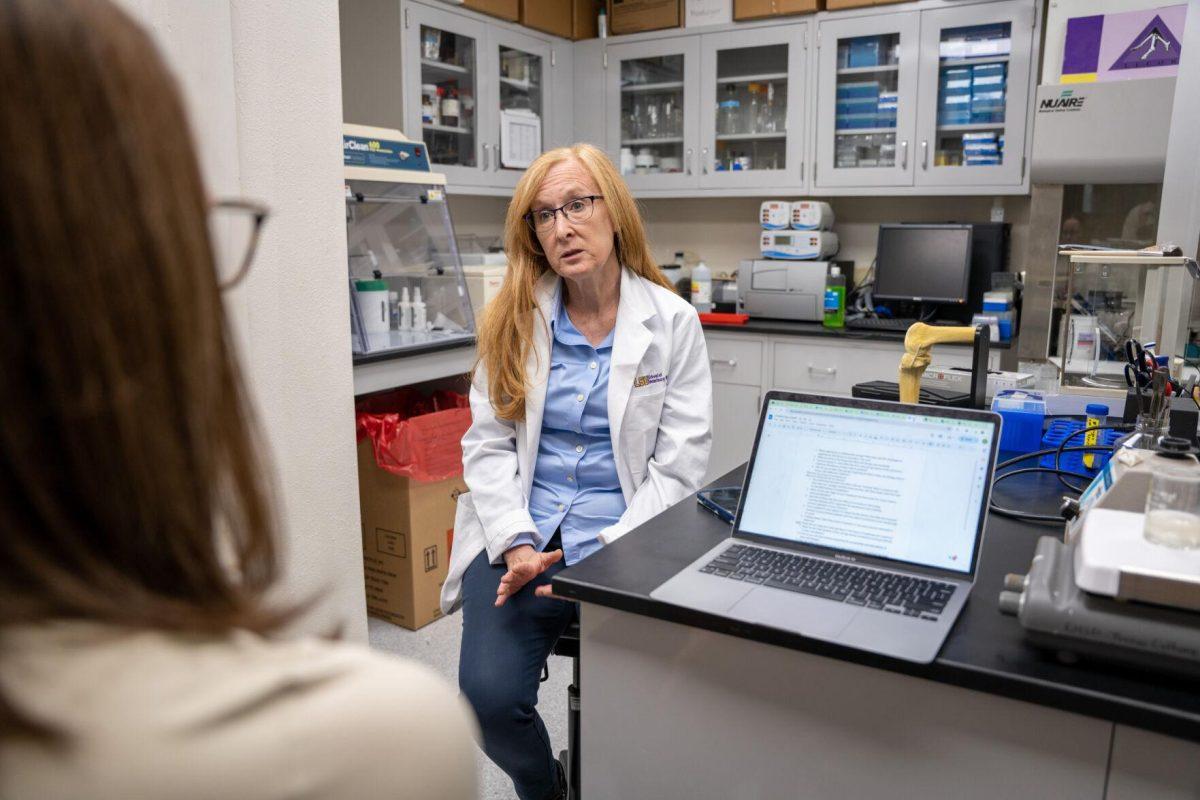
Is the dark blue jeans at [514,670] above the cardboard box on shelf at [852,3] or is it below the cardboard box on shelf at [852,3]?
below

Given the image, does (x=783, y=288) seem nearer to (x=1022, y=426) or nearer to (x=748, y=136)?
(x=748, y=136)

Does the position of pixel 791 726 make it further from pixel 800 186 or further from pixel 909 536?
pixel 800 186

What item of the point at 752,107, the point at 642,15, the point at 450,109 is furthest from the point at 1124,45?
the point at 450,109

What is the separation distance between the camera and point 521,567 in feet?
5.42

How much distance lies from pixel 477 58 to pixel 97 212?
3555mm

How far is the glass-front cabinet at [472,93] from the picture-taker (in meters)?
3.53

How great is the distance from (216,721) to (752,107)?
3999mm

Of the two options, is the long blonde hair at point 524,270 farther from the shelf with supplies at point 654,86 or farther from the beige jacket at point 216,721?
the shelf with supplies at point 654,86

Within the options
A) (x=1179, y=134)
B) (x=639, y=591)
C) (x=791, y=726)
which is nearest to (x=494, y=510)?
(x=639, y=591)

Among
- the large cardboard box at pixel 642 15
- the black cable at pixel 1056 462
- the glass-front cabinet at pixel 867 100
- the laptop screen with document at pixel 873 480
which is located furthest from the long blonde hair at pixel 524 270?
the large cardboard box at pixel 642 15

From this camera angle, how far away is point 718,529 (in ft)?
4.62

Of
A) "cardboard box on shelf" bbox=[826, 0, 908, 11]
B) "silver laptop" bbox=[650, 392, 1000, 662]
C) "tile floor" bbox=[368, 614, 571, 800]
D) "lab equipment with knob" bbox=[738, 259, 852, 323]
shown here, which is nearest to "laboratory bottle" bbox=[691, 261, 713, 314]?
"lab equipment with knob" bbox=[738, 259, 852, 323]

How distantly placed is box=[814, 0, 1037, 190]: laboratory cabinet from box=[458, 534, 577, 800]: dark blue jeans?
2714 millimetres

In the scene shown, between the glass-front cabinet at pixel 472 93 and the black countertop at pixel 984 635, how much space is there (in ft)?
8.57
